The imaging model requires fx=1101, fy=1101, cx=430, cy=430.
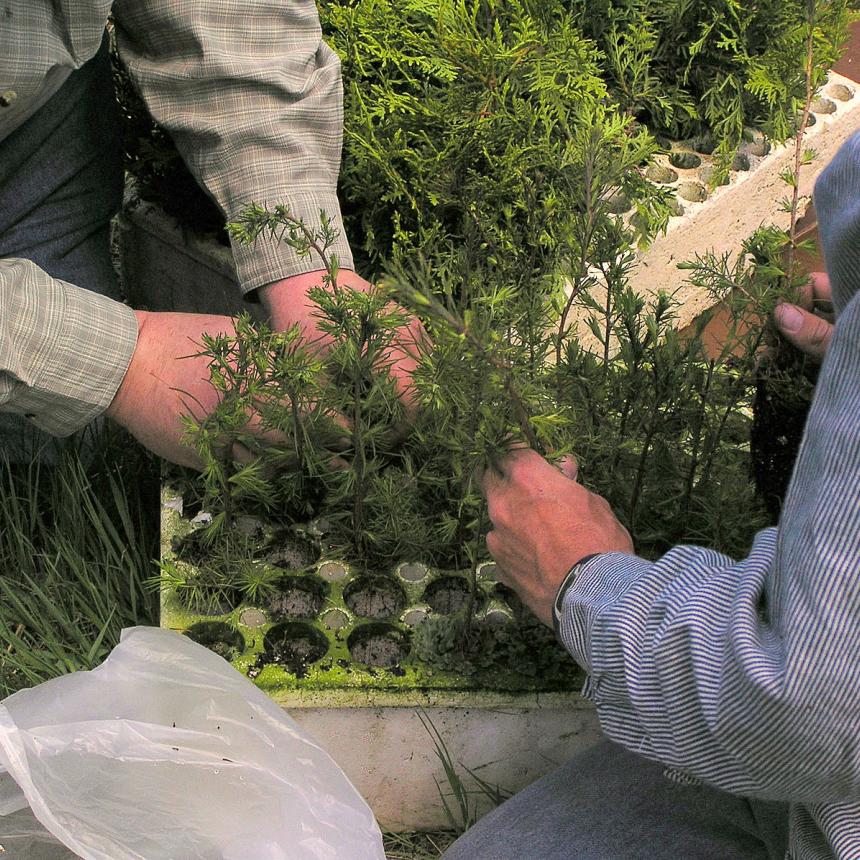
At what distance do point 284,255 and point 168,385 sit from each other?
30 cm

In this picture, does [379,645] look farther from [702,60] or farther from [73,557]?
[702,60]

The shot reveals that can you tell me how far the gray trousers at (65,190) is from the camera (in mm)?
2307

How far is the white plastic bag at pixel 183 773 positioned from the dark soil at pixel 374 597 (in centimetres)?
24

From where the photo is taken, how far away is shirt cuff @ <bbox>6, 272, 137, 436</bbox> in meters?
1.81

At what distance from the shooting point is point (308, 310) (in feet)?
6.31

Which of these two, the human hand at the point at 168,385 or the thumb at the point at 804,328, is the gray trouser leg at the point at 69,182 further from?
the thumb at the point at 804,328

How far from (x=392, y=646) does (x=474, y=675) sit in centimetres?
14

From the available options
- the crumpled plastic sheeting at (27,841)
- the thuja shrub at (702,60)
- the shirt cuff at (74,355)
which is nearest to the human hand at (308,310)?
the shirt cuff at (74,355)

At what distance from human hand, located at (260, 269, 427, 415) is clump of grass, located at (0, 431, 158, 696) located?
20.8 inches

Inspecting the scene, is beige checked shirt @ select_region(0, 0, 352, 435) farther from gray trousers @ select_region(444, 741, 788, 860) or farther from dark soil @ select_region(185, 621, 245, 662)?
gray trousers @ select_region(444, 741, 788, 860)

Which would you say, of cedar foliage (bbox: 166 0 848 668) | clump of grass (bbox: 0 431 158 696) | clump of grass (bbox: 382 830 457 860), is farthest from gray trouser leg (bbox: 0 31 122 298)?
clump of grass (bbox: 382 830 457 860)

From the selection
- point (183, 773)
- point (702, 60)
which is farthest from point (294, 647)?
point (702, 60)

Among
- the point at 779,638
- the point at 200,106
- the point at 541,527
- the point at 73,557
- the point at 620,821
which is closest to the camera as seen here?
the point at 779,638

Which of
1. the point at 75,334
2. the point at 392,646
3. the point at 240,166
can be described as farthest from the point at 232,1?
the point at 392,646
